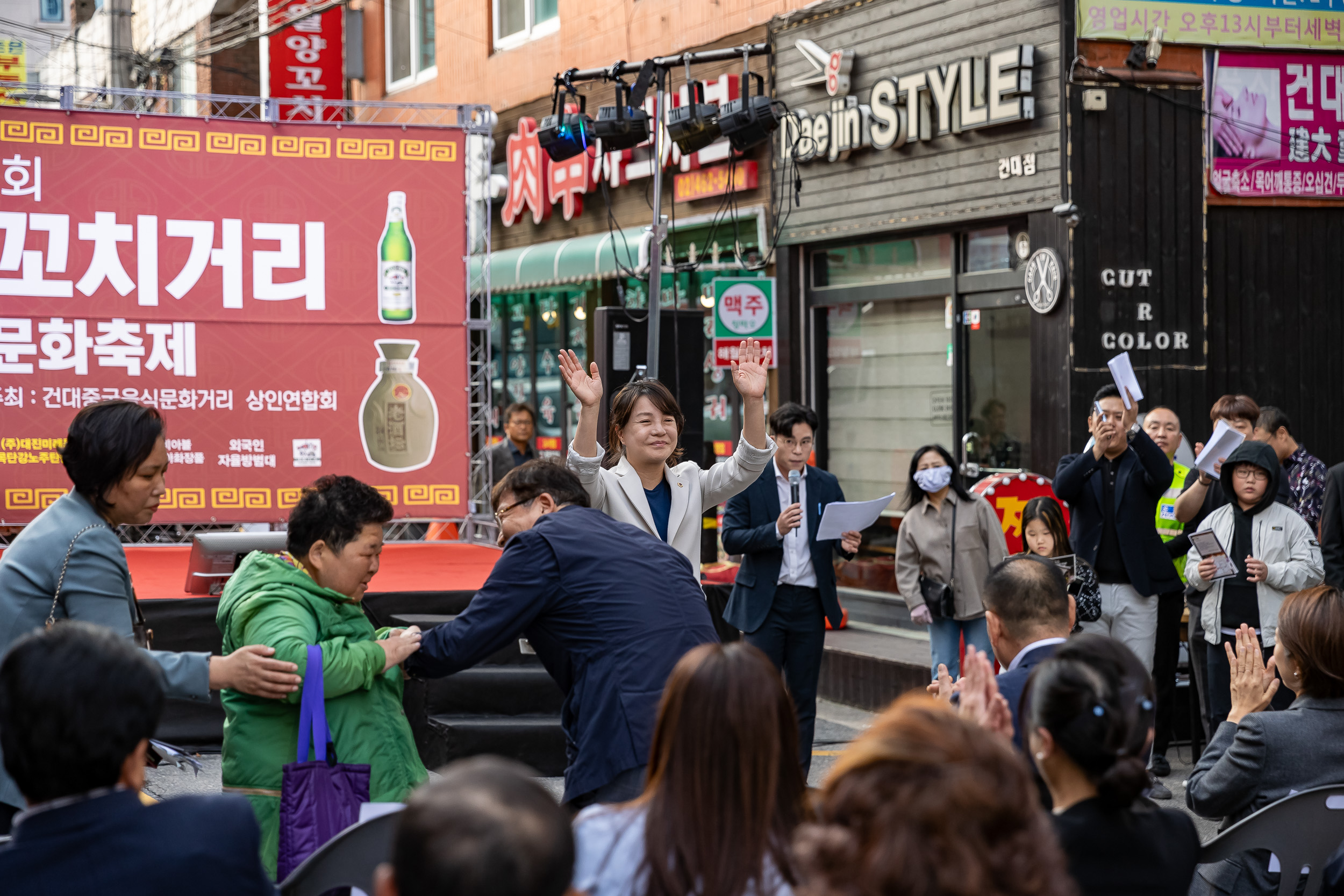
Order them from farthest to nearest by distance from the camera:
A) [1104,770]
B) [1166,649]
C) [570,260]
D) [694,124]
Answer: [570,260] → [694,124] → [1166,649] → [1104,770]

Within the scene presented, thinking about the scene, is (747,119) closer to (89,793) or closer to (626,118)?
(626,118)

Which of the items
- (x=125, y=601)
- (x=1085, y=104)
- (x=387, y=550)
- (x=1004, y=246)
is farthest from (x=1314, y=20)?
(x=125, y=601)

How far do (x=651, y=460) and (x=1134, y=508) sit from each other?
3274 mm

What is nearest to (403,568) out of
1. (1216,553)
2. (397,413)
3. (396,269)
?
(397,413)

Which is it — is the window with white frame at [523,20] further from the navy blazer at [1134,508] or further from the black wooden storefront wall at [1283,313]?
the navy blazer at [1134,508]

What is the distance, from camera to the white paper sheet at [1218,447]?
7.08 meters

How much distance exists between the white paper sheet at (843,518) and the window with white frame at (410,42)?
46.7 feet

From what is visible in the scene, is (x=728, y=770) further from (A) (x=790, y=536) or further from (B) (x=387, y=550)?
(B) (x=387, y=550)

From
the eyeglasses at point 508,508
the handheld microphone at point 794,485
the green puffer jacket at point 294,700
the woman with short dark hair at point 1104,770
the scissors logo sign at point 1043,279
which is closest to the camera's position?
the woman with short dark hair at point 1104,770

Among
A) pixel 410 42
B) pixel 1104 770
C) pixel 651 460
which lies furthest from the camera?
pixel 410 42

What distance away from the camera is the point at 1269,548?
23.0 feet

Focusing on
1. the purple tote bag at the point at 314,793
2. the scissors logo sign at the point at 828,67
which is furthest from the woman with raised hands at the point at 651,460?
the scissors logo sign at the point at 828,67

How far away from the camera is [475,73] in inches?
728

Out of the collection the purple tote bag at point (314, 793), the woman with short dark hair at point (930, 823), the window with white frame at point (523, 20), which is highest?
the window with white frame at point (523, 20)
